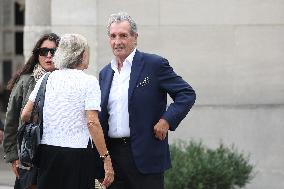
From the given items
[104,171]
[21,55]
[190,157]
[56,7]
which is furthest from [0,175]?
[21,55]

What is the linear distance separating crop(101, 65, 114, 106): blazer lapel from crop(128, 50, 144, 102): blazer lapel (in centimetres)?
16

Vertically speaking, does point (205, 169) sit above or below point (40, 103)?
below

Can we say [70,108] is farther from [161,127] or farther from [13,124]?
[13,124]

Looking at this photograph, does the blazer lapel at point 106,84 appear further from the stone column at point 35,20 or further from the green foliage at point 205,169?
the stone column at point 35,20

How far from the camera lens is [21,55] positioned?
21.4 meters

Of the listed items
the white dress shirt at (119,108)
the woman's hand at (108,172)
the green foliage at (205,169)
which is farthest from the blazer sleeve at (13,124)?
the green foliage at (205,169)

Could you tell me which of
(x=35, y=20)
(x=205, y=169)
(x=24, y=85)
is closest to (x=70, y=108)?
(x=24, y=85)

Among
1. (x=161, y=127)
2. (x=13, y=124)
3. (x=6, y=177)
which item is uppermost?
(x=161, y=127)

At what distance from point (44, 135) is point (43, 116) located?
5.1 inches

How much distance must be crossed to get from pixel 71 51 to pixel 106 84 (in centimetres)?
48

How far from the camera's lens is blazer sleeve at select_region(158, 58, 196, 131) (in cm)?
646

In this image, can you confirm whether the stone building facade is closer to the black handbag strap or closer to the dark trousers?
the dark trousers

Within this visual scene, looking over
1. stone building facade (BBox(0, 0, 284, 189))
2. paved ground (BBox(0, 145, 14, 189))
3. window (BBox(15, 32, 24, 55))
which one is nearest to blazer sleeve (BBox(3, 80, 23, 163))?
stone building facade (BBox(0, 0, 284, 189))

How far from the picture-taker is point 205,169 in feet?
31.3
